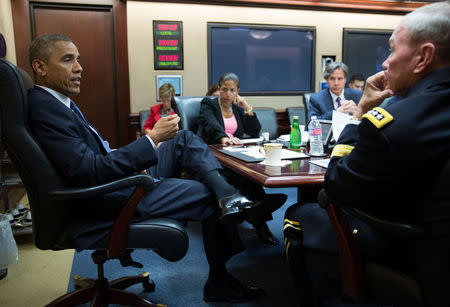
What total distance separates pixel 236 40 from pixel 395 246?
3.79 m

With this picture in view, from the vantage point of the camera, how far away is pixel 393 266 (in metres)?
0.97

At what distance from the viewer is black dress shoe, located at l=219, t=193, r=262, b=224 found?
1.44 metres

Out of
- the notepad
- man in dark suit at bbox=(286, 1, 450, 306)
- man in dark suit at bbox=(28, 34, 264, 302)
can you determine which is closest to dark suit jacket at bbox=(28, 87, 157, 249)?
man in dark suit at bbox=(28, 34, 264, 302)

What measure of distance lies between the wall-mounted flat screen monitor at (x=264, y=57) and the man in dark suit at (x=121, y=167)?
9.14 feet

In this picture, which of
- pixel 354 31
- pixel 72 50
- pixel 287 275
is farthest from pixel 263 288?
pixel 354 31

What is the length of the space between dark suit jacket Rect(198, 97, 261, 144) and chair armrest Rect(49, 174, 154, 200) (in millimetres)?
1382

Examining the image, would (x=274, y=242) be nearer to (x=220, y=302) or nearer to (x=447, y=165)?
(x=220, y=302)

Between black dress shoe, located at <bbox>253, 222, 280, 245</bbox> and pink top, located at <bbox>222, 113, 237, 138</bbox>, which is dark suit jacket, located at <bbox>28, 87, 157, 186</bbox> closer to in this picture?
black dress shoe, located at <bbox>253, 222, 280, 245</bbox>

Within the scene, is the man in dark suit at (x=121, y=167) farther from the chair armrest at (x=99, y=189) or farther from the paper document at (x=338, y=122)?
the paper document at (x=338, y=122)

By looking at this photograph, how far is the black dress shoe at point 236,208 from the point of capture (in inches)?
56.6

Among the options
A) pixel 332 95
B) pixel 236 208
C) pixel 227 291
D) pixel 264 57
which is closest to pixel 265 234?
pixel 227 291

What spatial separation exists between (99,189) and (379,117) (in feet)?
3.08

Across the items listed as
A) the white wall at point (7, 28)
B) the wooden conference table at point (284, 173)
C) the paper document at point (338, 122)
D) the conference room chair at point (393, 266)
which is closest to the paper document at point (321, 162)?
the wooden conference table at point (284, 173)

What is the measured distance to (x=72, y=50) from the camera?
153 centimetres
